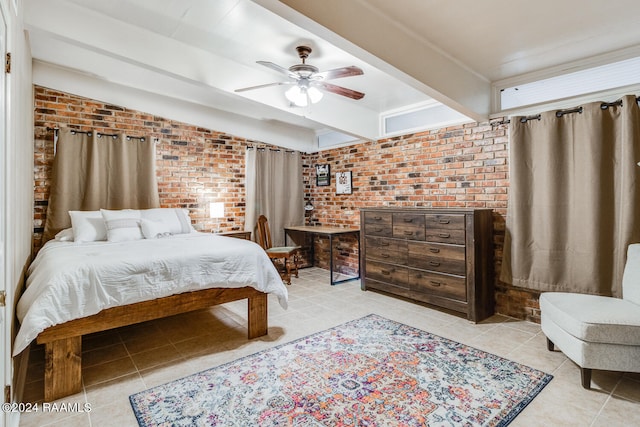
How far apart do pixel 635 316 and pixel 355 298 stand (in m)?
2.55

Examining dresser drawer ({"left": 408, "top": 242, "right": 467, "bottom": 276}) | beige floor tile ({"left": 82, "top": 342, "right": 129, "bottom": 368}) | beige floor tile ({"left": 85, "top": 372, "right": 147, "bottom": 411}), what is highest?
dresser drawer ({"left": 408, "top": 242, "right": 467, "bottom": 276})

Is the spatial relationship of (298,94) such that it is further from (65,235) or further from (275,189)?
(65,235)

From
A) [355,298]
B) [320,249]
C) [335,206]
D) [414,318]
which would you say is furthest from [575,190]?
[320,249]

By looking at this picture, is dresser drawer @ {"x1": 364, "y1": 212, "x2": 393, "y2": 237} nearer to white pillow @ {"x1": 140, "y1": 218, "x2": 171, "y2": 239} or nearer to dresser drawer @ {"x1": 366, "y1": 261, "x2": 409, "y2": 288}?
dresser drawer @ {"x1": 366, "y1": 261, "x2": 409, "y2": 288}

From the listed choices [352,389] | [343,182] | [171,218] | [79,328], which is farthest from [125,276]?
[343,182]

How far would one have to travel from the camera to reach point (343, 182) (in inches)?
210

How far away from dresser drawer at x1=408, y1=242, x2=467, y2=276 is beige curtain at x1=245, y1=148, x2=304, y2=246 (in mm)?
2630

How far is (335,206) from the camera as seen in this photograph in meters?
5.53

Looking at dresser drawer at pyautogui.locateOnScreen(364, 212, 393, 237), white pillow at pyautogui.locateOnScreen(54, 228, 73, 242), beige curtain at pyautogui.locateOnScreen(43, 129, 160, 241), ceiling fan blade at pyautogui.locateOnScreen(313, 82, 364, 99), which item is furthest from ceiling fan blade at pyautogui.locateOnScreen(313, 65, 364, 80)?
white pillow at pyautogui.locateOnScreen(54, 228, 73, 242)

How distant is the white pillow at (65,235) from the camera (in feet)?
11.3

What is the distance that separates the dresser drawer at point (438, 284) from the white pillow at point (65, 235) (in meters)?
3.79

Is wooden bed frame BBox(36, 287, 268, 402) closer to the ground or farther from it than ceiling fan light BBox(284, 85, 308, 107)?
closer to the ground

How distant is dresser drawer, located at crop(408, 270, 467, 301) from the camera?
3.25 metres

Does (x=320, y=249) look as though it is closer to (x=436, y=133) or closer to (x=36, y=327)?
(x=436, y=133)
